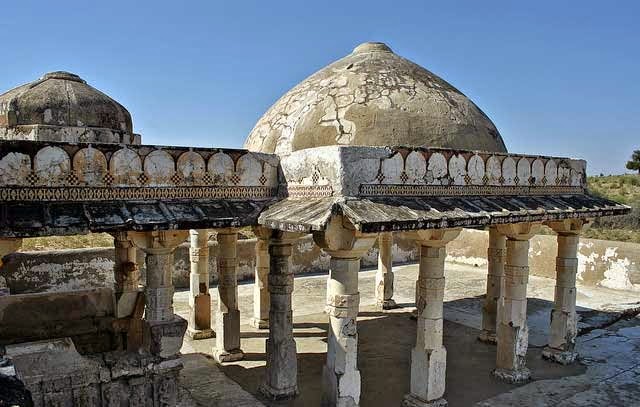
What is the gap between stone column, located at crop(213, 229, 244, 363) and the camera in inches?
302

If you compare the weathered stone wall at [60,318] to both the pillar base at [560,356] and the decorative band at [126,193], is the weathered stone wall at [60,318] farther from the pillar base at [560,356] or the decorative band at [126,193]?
the pillar base at [560,356]

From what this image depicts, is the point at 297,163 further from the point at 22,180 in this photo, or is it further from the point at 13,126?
the point at 13,126

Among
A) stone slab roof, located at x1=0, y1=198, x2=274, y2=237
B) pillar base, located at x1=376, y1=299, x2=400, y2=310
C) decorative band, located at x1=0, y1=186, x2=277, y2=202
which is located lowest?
pillar base, located at x1=376, y1=299, x2=400, y2=310

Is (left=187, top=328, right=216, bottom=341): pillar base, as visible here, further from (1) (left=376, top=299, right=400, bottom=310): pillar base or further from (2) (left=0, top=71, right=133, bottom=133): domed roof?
(1) (left=376, top=299, right=400, bottom=310): pillar base

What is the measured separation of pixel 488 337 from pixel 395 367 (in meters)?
2.18

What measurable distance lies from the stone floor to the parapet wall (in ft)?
3.72

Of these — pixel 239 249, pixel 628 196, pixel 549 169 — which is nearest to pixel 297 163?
pixel 549 169

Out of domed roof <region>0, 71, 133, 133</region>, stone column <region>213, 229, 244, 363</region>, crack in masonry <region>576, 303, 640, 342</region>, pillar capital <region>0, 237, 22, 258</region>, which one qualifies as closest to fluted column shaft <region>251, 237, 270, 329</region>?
stone column <region>213, 229, 244, 363</region>

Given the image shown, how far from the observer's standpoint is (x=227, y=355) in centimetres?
775

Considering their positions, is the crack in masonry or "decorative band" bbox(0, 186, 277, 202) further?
the crack in masonry

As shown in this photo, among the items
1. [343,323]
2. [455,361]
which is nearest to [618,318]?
[455,361]

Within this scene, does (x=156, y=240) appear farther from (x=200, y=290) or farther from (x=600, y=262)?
(x=600, y=262)

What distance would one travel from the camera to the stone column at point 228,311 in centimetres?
768

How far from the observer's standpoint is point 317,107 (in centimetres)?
640
